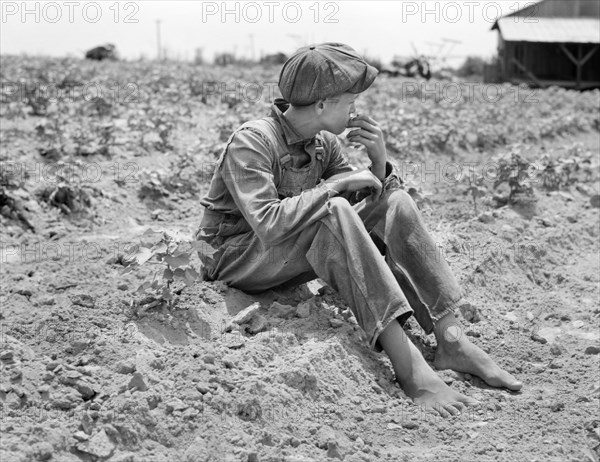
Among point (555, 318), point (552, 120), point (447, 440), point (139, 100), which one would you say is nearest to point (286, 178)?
point (447, 440)

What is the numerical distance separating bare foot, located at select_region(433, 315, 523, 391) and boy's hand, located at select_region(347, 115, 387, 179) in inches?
29.4

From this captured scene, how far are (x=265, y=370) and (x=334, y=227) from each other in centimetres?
63

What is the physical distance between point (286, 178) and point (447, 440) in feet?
4.56

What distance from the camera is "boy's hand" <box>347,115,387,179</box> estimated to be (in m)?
4.12

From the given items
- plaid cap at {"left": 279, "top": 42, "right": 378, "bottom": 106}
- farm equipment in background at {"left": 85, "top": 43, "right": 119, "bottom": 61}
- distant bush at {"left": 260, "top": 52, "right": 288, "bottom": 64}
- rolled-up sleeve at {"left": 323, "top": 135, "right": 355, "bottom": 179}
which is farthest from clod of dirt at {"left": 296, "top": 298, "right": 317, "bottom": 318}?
farm equipment in background at {"left": 85, "top": 43, "right": 119, "bottom": 61}

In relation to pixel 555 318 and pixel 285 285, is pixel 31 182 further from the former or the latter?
pixel 555 318

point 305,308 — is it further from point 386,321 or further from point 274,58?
point 274,58

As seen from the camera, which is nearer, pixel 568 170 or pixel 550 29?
pixel 568 170

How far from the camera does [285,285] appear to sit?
4289 millimetres

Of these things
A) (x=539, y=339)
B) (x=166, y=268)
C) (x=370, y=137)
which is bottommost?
(x=539, y=339)

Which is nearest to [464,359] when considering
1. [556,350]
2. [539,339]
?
[556,350]

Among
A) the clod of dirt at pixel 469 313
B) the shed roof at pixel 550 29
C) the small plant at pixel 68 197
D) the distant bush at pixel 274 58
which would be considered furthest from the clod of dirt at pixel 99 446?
the shed roof at pixel 550 29

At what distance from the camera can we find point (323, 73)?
12.8ft

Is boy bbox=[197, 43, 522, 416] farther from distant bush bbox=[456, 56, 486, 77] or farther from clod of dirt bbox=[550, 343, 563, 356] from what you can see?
distant bush bbox=[456, 56, 486, 77]
